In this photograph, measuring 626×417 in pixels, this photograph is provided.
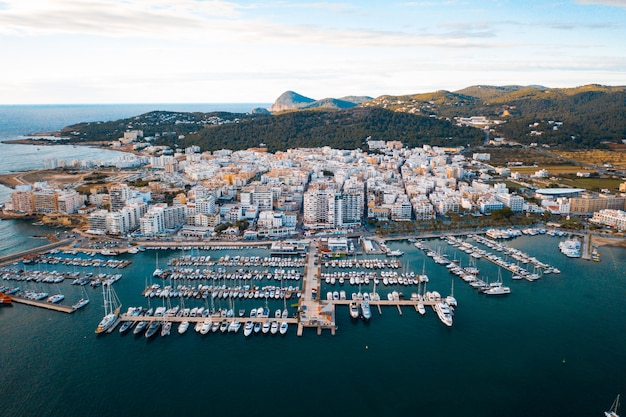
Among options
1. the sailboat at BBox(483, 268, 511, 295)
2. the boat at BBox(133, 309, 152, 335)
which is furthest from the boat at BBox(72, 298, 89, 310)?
the sailboat at BBox(483, 268, 511, 295)

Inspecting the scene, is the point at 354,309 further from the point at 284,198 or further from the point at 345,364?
the point at 284,198

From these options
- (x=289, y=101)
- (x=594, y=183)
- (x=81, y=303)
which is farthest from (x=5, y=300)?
(x=289, y=101)

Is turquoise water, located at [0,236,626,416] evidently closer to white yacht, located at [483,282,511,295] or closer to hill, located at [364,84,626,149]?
white yacht, located at [483,282,511,295]

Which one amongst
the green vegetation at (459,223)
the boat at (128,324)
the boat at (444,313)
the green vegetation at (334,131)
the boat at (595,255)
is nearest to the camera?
the boat at (128,324)

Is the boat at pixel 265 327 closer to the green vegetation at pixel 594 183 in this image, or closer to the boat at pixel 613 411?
the boat at pixel 613 411

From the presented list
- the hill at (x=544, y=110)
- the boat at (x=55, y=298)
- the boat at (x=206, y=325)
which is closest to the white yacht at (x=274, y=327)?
the boat at (x=206, y=325)
